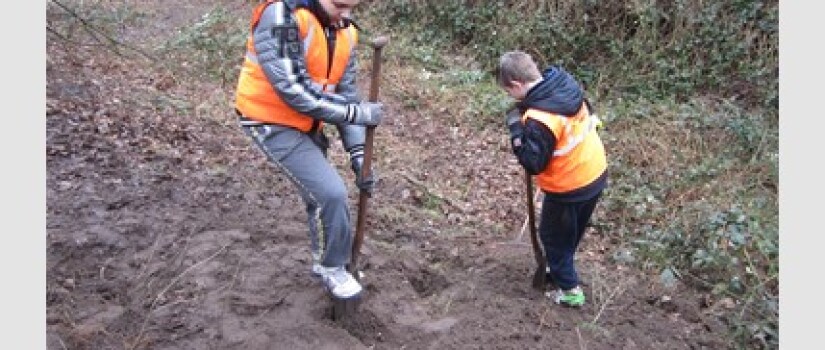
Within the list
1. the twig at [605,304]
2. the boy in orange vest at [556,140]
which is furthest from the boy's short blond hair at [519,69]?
the twig at [605,304]

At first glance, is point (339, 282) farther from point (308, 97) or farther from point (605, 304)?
point (605, 304)

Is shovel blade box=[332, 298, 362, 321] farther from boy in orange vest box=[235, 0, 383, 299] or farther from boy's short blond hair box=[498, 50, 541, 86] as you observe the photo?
boy's short blond hair box=[498, 50, 541, 86]

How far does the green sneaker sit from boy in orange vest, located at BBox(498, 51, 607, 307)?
324 mm

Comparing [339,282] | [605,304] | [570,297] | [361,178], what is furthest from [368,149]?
[605,304]

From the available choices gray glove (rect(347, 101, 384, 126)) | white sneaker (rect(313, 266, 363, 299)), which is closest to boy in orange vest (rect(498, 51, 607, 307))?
gray glove (rect(347, 101, 384, 126))

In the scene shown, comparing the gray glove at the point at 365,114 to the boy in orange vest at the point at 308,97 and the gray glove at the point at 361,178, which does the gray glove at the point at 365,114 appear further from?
the gray glove at the point at 361,178

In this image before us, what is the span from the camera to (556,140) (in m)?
3.70

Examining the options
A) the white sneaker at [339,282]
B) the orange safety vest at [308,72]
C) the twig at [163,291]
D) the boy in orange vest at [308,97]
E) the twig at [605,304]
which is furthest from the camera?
the twig at [605,304]

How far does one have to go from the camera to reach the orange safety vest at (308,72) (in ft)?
10.8

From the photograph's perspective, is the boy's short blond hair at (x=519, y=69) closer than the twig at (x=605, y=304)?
Yes

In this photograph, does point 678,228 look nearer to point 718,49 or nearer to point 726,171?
point 726,171

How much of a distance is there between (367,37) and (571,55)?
2.78m

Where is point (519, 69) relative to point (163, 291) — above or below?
above

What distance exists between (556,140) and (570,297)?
105cm
